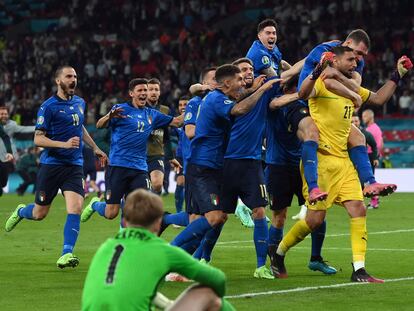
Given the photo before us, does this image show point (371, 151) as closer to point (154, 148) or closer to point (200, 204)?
point (154, 148)

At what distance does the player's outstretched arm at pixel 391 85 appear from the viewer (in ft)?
39.8

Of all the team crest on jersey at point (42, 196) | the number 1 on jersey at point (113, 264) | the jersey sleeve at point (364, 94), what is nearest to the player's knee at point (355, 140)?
the jersey sleeve at point (364, 94)

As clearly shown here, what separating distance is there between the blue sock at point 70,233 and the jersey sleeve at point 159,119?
6.30 ft

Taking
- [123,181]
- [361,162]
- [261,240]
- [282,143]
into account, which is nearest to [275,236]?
[261,240]

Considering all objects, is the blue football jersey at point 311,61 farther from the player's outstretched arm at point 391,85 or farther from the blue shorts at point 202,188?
the blue shorts at point 202,188

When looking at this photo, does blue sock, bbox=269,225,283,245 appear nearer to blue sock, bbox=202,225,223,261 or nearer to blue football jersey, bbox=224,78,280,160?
blue sock, bbox=202,225,223,261

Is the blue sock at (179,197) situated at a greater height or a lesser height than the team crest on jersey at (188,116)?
lesser

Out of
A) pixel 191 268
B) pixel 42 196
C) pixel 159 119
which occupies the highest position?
pixel 159 119

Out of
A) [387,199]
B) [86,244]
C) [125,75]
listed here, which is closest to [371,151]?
[387,199]

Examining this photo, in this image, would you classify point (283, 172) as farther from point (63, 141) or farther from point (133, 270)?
point (133, 270)

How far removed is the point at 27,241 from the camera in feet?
58.4

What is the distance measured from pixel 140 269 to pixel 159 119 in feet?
29.0

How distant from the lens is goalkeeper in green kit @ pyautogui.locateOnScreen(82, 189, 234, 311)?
21.5 feet

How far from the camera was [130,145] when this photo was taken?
15.4 meters
